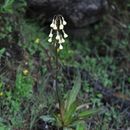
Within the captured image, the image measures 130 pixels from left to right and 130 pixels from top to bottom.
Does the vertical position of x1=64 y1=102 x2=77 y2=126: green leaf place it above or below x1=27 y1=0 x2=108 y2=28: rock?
below

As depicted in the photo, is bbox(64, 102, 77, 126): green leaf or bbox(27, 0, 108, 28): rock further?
bbox(27, 0, 108, 28): rock

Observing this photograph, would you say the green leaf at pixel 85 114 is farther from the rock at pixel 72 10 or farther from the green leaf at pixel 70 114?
the rock at pixel 72 10

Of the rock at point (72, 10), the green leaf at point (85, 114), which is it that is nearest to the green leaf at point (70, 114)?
the green leaf at point (85, 114)

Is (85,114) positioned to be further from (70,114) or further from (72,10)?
(72,10)

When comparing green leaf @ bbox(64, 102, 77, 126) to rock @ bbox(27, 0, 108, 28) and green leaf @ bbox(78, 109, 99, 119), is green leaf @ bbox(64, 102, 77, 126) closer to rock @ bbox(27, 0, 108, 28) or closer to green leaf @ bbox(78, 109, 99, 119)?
green leaf @ bbox(78, 109, 99, 119)

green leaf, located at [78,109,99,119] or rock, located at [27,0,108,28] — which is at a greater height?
rock, located at [27,0,108,28]

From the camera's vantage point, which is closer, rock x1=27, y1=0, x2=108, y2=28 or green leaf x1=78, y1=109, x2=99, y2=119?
green leaf x1=78, y1=109, x2=99, y2=119

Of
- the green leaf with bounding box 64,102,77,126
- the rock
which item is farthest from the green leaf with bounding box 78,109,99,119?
the rock

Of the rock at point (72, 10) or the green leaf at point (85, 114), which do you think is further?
the rock at point (72, 10)

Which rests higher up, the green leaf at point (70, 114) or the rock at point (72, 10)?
the rock at point (72, 10)
